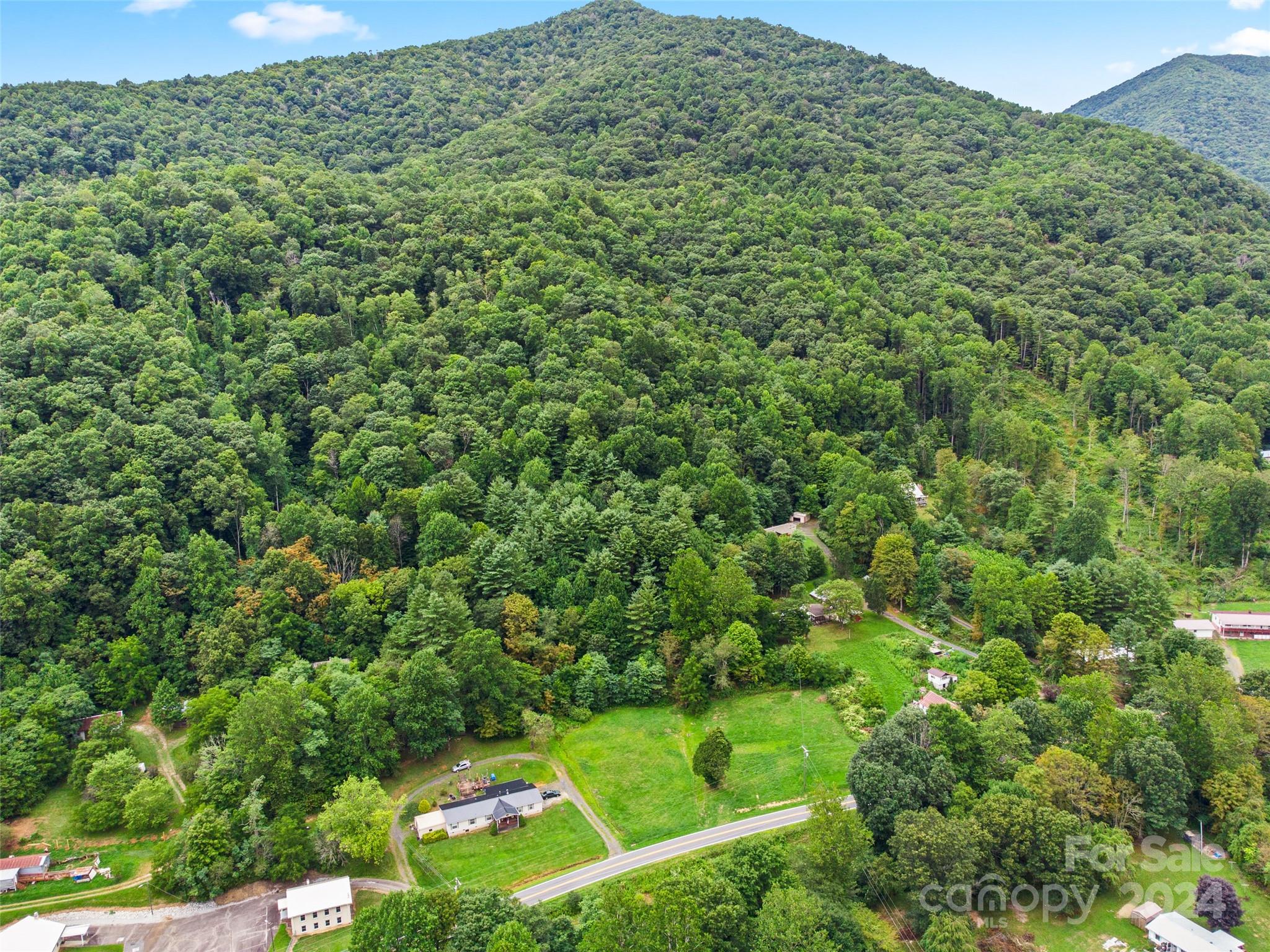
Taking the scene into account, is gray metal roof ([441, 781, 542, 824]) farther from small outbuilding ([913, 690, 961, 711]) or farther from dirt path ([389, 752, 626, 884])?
small outbuilding ([913, 690, 961, 711])

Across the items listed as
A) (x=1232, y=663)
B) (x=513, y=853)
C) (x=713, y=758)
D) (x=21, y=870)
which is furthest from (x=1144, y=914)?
(x=21, y=870)

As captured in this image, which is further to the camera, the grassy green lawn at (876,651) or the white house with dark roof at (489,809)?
the grassy green lawn at (876,651)

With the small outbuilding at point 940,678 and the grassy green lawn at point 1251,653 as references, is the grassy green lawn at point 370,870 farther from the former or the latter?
the grassy green lawn at point 1251,653

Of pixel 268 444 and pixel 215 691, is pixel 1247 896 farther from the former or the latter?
pixel 268 444

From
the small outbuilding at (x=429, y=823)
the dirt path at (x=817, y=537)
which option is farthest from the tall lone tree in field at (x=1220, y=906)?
the small outbuilding at (x=429, y=823)

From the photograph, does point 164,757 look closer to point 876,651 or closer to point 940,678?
point 876,651

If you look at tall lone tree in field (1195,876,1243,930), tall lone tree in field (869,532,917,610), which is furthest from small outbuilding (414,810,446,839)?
tall lone tree in field (1195,876,1243,930)
